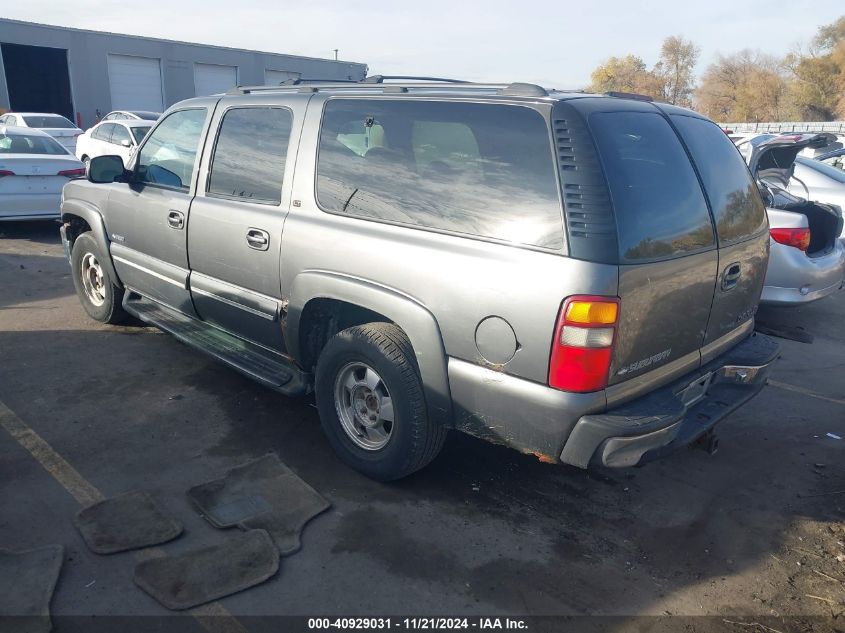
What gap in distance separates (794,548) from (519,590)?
145 cm

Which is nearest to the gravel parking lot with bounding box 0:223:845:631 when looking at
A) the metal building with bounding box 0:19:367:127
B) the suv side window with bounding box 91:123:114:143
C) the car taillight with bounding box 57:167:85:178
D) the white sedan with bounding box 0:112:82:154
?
the car taillight with bounding box 57:167:85:178

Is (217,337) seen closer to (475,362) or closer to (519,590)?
(475,362)

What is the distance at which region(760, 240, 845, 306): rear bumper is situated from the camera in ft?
20.0

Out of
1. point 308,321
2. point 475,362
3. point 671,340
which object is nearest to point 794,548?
point 671,340

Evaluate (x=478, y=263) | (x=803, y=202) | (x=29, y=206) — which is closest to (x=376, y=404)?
(x=478, y=263)

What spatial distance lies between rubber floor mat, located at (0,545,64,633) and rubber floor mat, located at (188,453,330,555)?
68 cm

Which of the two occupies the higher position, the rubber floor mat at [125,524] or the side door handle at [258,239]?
the side door handle at [258,239]

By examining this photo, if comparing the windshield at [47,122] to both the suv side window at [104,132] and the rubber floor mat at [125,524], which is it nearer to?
the suv side window at [104,132]

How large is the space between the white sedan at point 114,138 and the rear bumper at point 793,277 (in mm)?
11200

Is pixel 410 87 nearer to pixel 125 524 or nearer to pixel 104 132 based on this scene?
pixel 125 524

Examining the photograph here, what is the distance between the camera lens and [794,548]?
3.23m

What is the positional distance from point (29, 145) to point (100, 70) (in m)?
20.6

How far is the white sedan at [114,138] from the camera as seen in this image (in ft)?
43.4

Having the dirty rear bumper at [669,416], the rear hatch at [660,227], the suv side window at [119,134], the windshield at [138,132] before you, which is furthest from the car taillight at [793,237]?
the suv side window at [119,134]
